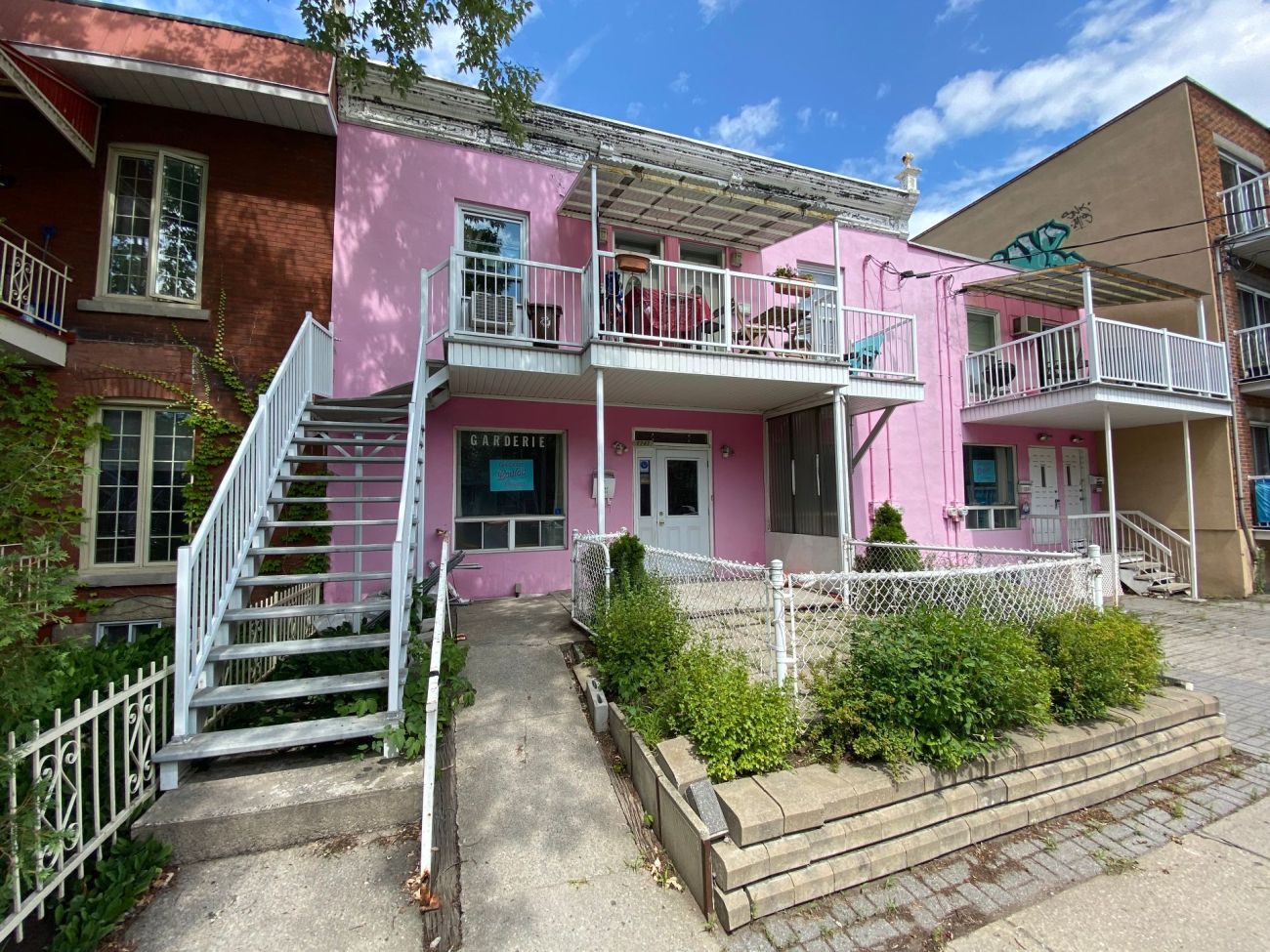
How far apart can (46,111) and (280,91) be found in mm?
2191

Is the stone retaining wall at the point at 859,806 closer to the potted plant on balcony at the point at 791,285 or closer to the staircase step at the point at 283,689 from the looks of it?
the staircase step at the point at 283,689

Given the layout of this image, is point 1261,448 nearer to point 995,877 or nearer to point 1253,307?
point 1253,307

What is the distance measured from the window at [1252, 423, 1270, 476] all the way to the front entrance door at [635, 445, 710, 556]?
1151 cm

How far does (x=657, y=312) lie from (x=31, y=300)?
694 centimetres

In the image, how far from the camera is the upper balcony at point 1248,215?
10398mm

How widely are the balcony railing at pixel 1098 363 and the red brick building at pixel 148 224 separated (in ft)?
36.5

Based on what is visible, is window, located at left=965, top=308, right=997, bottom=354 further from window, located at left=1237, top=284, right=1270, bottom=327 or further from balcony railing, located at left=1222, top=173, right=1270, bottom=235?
window, located at left=1237, top=284, right=1270, bottom=327

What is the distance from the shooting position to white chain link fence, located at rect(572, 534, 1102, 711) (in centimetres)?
347

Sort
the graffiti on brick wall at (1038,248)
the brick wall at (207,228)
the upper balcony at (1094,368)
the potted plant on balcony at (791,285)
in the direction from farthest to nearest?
the graffiti on brick wall at (1038,248) → the upper balcony at (1094,368) → the potted plant on balcony at (791,285) → the brick wall at (207,228)

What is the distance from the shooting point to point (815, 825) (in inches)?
104

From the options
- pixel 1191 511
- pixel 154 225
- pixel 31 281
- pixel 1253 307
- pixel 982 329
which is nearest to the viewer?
pixel 31 281

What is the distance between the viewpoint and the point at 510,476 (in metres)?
7.97

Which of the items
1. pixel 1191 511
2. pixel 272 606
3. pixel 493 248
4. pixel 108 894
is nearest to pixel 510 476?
pixel 493 248

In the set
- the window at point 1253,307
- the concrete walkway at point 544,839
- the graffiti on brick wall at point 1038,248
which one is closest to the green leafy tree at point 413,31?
the concrete walkway at point 544,839
